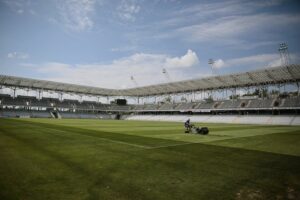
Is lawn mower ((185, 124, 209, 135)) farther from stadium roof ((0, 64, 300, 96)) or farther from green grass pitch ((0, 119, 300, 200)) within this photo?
stadium roof ((0, 64, 300, 96))

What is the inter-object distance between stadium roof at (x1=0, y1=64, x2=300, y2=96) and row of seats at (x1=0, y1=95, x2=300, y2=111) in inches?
233

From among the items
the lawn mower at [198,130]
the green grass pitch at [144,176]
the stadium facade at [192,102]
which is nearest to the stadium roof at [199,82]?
the stadium facade at [192,102]

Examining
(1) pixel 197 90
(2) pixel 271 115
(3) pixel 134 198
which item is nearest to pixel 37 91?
(1) pixel 197 90

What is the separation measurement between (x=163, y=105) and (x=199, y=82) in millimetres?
31572

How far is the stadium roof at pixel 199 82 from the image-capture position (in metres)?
51.7

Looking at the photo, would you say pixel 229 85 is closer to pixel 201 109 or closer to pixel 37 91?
pixel 201 109

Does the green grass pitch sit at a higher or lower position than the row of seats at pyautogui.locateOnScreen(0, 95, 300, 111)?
lower

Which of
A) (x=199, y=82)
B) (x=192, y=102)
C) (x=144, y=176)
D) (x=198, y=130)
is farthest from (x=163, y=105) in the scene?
(x=144, y=176)

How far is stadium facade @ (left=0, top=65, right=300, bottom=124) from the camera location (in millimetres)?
56094

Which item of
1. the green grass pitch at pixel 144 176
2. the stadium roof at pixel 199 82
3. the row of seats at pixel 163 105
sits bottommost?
the green grass pitch at pixel 144 176

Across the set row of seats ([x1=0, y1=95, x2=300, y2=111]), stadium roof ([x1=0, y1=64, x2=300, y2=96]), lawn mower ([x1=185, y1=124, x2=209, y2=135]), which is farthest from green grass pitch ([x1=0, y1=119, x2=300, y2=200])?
row of seats ([x1=0, y1=95, x2=300, y2=111])

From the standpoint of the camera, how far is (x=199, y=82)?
215 ft

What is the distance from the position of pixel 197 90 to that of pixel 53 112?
194 ft

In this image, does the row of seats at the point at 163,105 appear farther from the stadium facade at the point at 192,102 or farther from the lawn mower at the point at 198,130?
the lawn mower at the point at 198,130
